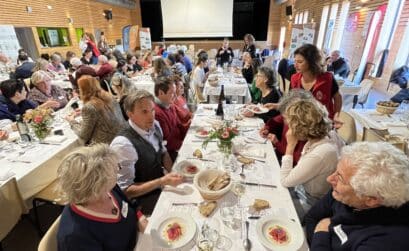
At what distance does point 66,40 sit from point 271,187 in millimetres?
10546

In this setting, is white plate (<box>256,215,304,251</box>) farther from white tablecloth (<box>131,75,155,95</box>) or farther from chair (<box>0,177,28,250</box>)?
white tablecloth (<box>131,75,155,95</box>)

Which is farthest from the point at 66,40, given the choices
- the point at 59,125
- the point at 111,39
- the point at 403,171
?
the point at 403,171

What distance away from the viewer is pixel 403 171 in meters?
0.99

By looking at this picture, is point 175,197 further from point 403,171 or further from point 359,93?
point 359,93

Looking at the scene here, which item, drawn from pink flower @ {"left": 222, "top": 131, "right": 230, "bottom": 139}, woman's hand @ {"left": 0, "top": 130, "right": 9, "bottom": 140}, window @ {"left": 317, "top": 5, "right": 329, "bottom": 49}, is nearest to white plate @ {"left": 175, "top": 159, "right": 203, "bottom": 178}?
pink flower @ {"left": 222, "top": 131, "right": 230, "bottom": 139}

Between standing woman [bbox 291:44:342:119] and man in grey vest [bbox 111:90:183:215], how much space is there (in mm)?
1901

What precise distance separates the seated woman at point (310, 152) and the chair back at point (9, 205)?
2.00 metres

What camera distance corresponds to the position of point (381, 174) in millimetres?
999

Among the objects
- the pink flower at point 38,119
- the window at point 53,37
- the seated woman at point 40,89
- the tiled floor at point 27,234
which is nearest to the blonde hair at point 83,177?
the pink flower at point 38,119

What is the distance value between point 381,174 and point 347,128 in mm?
1766

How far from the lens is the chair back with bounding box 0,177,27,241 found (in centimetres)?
167

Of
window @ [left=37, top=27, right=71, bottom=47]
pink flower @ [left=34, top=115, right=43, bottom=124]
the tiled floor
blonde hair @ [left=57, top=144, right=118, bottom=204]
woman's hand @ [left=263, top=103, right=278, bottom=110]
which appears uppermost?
window @ [left=37, top=27, right=71, bottom=47]

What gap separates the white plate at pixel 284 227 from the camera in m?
1.10

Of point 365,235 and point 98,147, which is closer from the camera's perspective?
point 365,235
